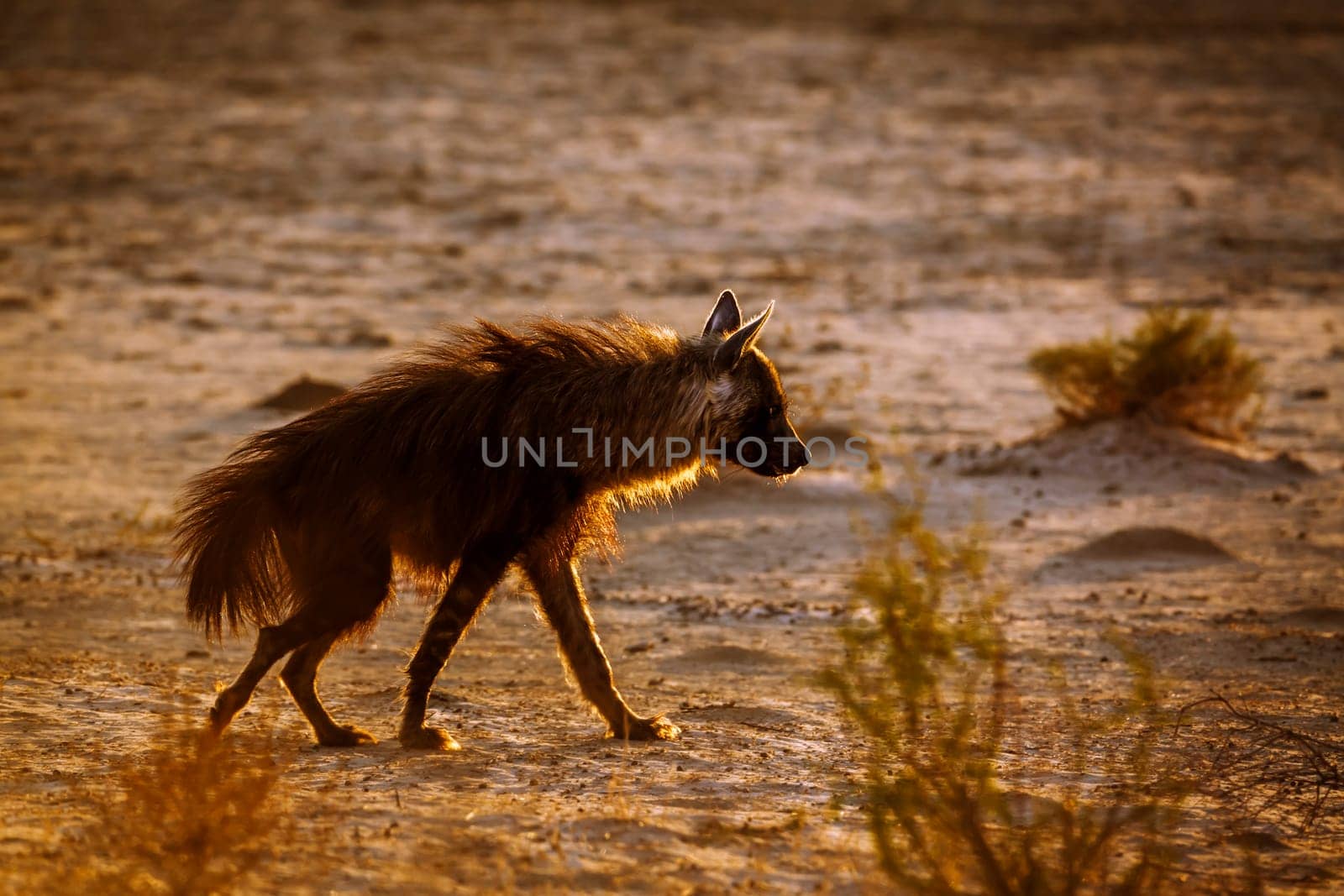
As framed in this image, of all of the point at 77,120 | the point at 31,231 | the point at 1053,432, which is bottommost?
the point at 1053,432

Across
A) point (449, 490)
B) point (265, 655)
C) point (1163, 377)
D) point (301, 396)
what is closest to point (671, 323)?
point (301, 396)

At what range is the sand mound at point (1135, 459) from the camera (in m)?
11.9

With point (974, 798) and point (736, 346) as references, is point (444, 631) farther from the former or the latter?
point (974, 798)

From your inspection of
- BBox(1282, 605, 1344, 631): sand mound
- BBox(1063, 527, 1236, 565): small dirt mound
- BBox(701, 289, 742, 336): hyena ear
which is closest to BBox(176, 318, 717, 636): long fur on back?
→ BBox(701, 289, 742, 336): hyena ear

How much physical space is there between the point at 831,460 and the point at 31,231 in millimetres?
12054

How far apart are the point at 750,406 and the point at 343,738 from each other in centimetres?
201

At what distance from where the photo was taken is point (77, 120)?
26.0 m

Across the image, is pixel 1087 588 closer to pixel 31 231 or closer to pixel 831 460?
pixel 831 460

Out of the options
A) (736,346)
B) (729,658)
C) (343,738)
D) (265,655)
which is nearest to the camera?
(265,655)

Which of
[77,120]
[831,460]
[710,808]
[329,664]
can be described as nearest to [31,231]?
[77,120]

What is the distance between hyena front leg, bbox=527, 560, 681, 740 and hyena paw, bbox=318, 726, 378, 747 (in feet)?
2.77

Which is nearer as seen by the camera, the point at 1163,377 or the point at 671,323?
the point at 1163,377

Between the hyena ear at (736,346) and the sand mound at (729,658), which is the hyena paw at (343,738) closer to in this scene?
the hyena ear at (736,346)

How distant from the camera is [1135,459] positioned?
12062 millimetres
